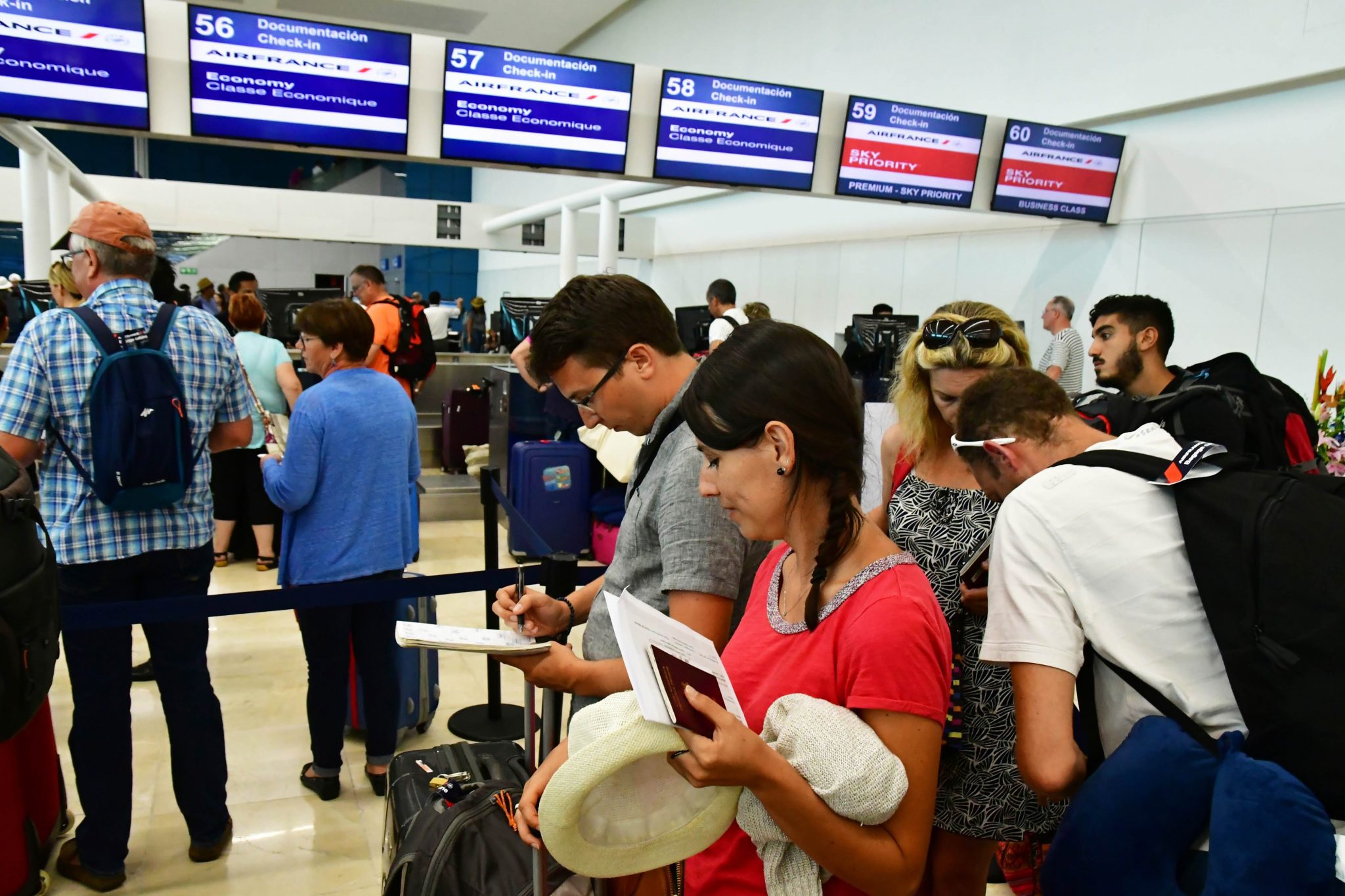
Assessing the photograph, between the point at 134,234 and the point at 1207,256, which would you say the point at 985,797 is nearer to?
the point at 134,234

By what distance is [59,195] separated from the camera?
754cm

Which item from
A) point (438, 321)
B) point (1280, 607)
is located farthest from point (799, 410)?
point (438, 321)

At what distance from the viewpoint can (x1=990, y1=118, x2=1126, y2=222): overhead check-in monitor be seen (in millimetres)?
7398

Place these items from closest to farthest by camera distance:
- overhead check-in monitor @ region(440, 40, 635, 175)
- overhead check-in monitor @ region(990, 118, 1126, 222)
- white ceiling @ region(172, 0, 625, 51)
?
overhead check-in monitor @ region(440, 40, 635, 175)
overhead check-in monitor @ region(990, 118, 1126, 222)
white ceiling @ region(172, 0, 625, 51)

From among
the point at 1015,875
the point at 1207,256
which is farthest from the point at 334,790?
the point at 1207,256

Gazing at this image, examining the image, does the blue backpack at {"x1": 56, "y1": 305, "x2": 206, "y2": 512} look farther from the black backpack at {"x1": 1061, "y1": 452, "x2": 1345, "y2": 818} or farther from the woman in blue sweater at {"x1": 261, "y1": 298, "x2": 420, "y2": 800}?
the black backpack at {"x1": 1061, "y1": 452, "x2": 1345, "y2": 818}

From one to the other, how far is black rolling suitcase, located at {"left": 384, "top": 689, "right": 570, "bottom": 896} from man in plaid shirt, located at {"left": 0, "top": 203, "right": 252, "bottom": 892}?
100 cm

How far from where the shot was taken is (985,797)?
1.79 metres

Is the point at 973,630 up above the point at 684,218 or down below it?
below

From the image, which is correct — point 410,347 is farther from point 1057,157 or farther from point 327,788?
point 1057,157

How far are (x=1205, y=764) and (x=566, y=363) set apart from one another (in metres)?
1.18

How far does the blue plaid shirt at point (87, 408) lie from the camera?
7.79 feet

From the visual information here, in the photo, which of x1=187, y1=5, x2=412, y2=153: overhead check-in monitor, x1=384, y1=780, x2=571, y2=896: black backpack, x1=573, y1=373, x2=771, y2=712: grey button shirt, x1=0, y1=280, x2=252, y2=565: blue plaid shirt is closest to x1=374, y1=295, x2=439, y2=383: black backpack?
x1=187, y1=5, x2=412, y2=153: overhead check-in monitor

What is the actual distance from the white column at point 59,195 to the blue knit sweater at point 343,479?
6.03m
